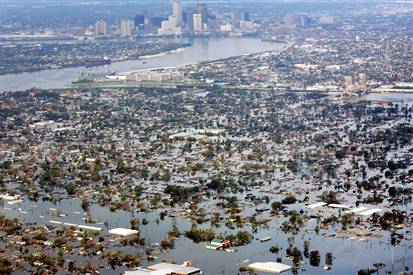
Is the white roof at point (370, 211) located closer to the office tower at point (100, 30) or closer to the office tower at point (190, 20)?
the office tower at point (100, 30)

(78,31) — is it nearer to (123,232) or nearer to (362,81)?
(362,81)

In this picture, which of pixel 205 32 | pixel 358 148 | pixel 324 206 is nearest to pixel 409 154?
pixel 358 148

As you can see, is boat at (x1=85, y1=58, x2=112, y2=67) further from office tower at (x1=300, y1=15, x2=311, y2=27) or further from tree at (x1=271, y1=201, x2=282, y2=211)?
tree at (x1=271, y1=201, x2=282, y2=211)

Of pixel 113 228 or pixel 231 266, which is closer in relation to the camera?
pixel 231 266

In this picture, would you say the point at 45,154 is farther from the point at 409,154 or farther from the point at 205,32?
the point at 205,32

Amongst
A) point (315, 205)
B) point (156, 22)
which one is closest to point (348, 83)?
point (315, 205)

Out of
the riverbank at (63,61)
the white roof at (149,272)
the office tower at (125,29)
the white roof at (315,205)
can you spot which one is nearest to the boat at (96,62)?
the riverbank at (63,61)
